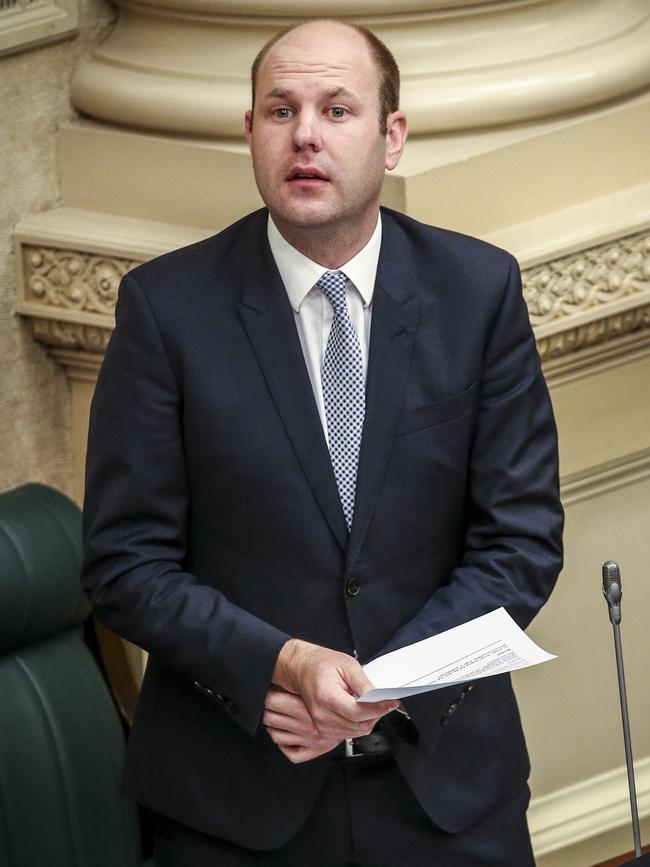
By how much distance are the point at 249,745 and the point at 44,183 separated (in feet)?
4.03

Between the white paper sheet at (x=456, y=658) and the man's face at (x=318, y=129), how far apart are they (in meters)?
0.52

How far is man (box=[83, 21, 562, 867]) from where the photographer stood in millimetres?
2010

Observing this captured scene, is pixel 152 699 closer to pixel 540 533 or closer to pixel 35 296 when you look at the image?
pixel 540 533

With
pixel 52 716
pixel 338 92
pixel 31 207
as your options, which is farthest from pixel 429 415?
pixel 31 207

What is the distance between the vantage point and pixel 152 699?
7.11 feet

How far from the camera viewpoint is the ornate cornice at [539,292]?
2.85 m

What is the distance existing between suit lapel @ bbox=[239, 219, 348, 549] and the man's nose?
0.59 feet

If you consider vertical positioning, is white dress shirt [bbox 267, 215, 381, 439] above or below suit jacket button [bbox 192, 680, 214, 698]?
above

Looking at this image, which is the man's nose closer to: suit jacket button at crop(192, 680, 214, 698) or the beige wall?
suit jacket button at crop(192, 680, 214, 698)

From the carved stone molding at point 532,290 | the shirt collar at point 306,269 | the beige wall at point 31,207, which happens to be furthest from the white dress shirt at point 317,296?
the beige wall at point 31,207

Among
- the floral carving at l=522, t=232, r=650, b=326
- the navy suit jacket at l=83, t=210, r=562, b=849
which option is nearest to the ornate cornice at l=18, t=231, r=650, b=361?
the floral carving at l=522, t=232, r=650, b=326

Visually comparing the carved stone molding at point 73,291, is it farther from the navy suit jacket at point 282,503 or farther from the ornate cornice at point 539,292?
the navy suit jacket at point 282,503

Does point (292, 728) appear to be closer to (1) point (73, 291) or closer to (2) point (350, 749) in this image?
(2) point (350, 749)

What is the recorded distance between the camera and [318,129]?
1.99m
